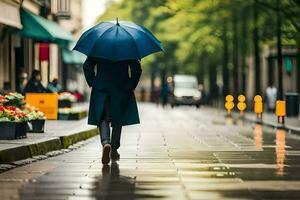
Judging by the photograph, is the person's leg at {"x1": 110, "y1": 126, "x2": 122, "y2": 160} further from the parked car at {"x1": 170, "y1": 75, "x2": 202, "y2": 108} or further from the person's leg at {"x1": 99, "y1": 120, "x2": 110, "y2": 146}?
the parked car at {"x1": 170, "y1": 75, "x2": 202, "y2": 108}

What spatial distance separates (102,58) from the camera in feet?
47.8

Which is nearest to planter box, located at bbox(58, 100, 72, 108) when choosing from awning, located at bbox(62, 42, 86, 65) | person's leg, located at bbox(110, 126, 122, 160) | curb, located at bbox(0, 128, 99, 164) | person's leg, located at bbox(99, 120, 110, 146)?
curb, located at bbox(0, 128, 99, 164)

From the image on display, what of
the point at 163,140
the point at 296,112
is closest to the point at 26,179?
the point at 163,140

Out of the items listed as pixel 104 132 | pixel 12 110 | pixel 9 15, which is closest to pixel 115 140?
pixel 104 132

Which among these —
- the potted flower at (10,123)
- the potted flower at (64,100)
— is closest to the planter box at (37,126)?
the potted flower at (10,123)

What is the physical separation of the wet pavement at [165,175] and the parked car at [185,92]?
45.0m

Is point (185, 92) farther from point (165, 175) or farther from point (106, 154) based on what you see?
point (165, 175)

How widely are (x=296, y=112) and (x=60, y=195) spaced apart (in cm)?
3042

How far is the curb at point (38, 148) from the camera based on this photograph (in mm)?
14566

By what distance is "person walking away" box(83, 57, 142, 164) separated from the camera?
47.7 feet

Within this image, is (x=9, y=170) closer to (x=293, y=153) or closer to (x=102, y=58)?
(x=102, y=58)

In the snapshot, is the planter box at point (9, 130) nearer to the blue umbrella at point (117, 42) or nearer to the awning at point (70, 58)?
the blue umbrella at point (117, 42)

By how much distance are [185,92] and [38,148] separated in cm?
4836

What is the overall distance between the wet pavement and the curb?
0.39 metres
